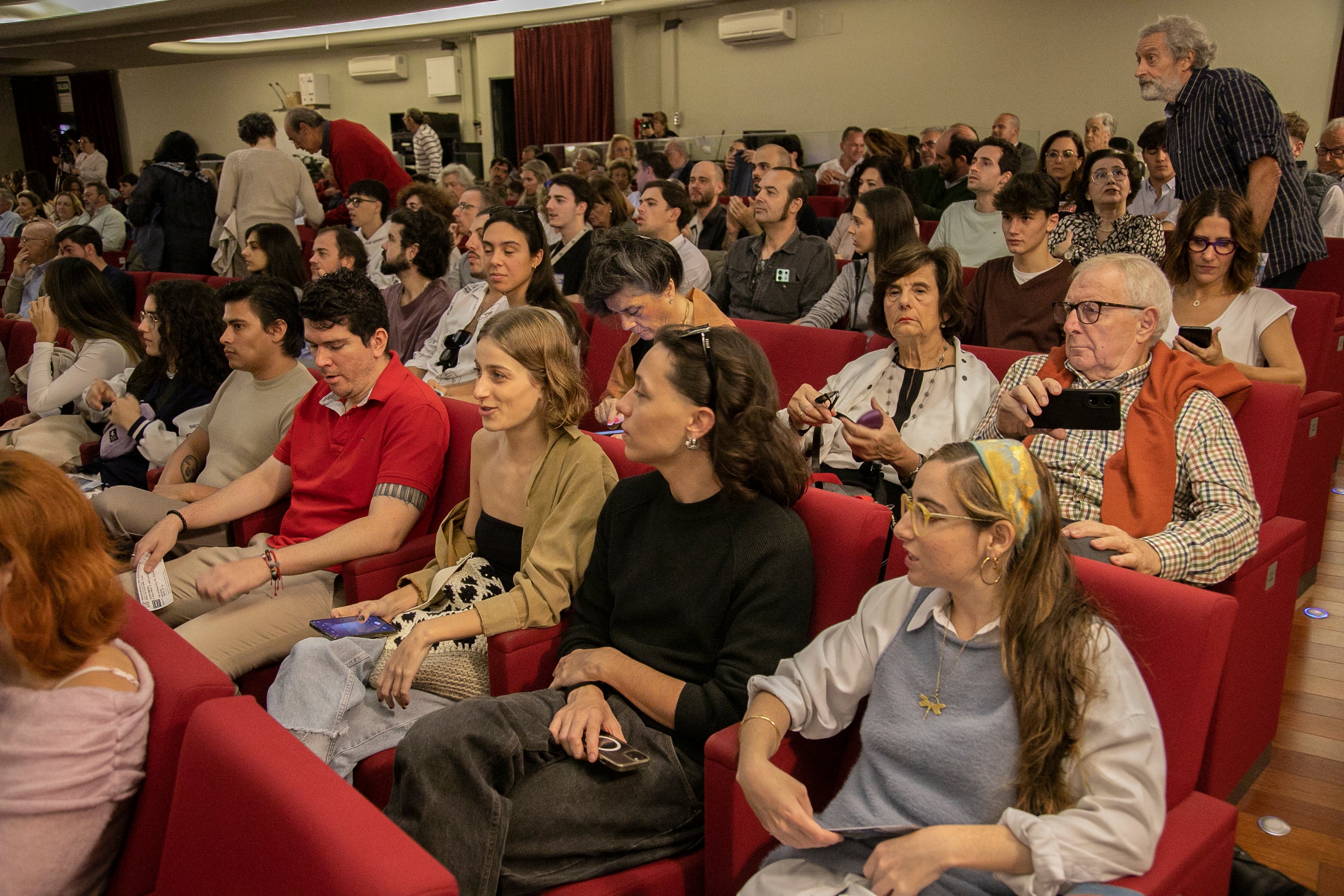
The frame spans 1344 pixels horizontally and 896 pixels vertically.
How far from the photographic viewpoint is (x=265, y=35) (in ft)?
52.2

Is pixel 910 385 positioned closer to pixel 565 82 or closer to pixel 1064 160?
pixel 1064 160

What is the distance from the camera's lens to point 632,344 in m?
3.32

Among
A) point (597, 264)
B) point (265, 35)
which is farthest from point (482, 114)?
point (597, 264)

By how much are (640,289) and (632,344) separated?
382 mm

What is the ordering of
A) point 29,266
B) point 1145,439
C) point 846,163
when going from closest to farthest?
1. point 1145,439
2. point 29,266
3. point 846,163

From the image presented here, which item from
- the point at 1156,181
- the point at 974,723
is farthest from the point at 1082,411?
the point at 1156,181

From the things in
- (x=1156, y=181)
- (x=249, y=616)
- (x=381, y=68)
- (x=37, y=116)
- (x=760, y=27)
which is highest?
(x=760, y=27)

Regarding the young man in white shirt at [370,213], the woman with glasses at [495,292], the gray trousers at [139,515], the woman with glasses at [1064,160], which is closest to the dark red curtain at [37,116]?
the young man in white shirt at [370,213]

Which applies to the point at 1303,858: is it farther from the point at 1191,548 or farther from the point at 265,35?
the point at 265,35

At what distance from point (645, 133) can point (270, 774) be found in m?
11.3

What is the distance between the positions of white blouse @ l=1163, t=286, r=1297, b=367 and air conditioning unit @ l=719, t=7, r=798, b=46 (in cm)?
900

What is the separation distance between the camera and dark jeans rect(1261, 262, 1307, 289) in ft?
12.1

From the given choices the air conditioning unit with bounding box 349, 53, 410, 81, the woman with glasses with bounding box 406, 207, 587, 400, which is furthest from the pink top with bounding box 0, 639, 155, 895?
the air conditioning unit with bounding box 349, 53, 410, 81

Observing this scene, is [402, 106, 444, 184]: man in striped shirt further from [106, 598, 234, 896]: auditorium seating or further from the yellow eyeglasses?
the yellow eyeglasses
